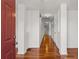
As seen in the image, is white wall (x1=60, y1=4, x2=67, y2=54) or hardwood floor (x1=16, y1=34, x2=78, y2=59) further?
white wall (x1=60, y1=4, x2=67, y2=54)

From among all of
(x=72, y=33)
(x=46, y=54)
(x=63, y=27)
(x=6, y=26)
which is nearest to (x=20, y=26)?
(x=46, y=54)

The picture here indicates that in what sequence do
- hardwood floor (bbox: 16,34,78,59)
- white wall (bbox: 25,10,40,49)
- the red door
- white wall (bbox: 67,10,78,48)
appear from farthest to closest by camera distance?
white wall (bbox: 67,10,78,48), white wall (bbox: 25,10,40,49), hardwood floor (bbox: 16,34,78,59), the red door

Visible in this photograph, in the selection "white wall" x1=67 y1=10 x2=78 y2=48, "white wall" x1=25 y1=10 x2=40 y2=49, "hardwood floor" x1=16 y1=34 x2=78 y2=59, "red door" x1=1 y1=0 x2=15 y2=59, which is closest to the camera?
"red door" x1=1 y1=0 x2=15 y2=59

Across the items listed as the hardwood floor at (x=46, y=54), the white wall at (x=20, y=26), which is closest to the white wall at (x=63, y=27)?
the hardwood floor at (x=46, y=54)

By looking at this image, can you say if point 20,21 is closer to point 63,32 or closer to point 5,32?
point 63,32

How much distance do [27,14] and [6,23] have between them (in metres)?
8.35

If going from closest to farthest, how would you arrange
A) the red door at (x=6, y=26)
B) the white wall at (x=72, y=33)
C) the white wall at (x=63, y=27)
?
1. the red door at (x=6, y=26)
2. the white wall at (x=63, y=27)
3. the white wall at (x=72, y=33)

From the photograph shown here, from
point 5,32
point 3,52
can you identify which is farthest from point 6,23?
point 3,52

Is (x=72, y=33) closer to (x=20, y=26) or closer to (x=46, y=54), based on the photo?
(x=46, y=54)

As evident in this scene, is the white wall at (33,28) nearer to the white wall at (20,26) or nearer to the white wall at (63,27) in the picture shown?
the white wall at (20,26)

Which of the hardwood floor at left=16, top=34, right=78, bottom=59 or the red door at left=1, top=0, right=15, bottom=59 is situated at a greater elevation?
the red door at left=1, top=0, right=15, bottom=59

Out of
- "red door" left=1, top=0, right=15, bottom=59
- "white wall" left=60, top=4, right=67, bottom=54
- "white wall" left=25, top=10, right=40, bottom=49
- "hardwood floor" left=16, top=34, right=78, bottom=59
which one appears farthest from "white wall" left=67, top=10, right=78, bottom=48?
"red door" left=1, top=0, right=15, bottom=59

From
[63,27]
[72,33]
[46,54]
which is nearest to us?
[63,27]

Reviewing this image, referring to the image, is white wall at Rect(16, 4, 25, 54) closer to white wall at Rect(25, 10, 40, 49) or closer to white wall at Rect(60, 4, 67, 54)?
white wall at Rect(60, 4, 67, 54)
